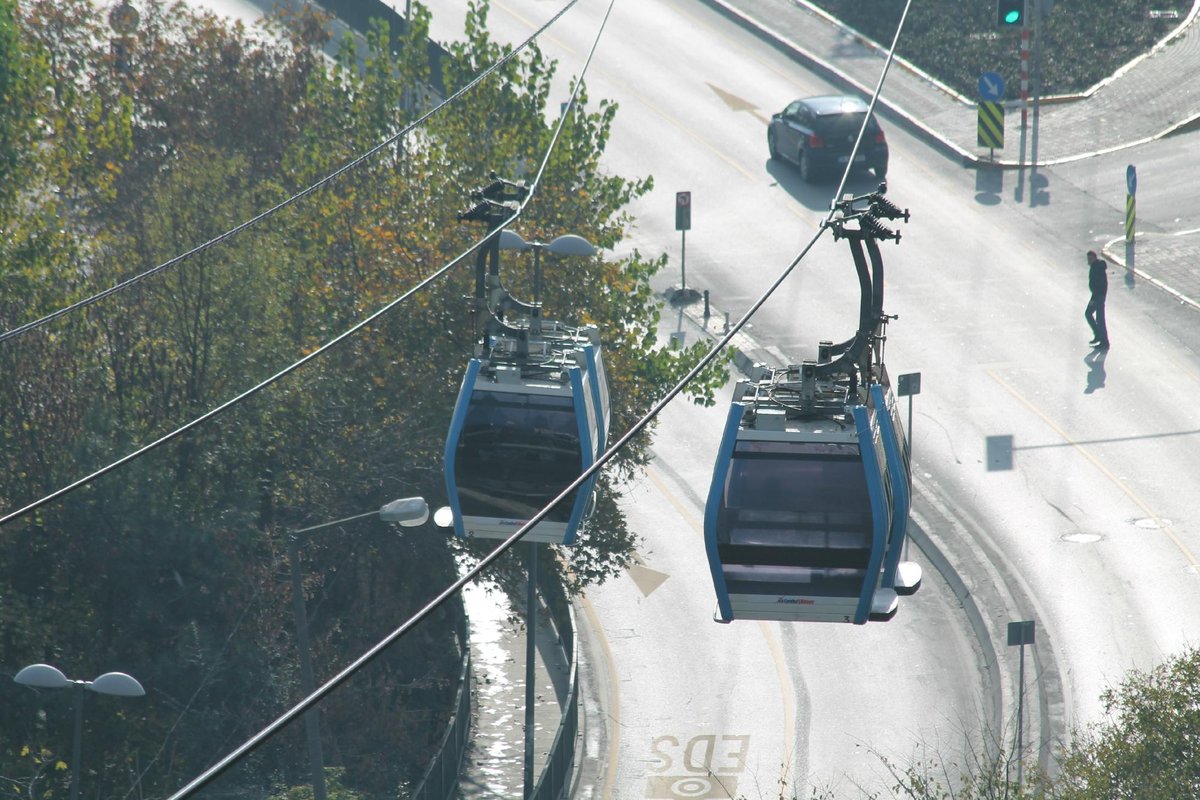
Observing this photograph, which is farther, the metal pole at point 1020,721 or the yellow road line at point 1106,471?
the yellow road line at point 1106,471

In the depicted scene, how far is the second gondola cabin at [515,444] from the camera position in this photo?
847 inches

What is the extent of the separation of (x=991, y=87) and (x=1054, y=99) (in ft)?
12.9

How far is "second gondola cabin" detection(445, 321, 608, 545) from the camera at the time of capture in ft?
70.6

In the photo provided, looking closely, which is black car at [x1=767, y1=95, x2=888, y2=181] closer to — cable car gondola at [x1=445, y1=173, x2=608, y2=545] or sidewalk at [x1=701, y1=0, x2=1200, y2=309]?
sidewalk at [x1=701, y1=0, x2=1200, y2=309]

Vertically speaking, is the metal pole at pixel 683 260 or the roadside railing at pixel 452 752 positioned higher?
the metal pole at pixel 683 260

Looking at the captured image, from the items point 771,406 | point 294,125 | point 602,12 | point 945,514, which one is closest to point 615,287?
point 945,514

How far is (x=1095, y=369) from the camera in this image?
3716 centimetres

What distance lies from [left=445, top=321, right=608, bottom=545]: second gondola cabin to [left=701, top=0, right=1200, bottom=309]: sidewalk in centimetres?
2358

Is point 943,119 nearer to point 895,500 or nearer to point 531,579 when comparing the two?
point 531,579

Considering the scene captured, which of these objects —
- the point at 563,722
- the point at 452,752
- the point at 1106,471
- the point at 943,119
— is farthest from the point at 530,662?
the point at 943,119

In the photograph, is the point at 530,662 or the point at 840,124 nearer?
the point at 530,662

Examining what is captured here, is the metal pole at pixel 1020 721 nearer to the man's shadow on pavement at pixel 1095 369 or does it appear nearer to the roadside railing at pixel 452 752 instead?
the roadside railing at pixel 452 752

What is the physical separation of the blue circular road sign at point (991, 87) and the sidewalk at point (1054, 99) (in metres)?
1.65

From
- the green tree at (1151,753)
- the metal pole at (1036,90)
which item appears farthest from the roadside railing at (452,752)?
the metal pole at (1036,90)
